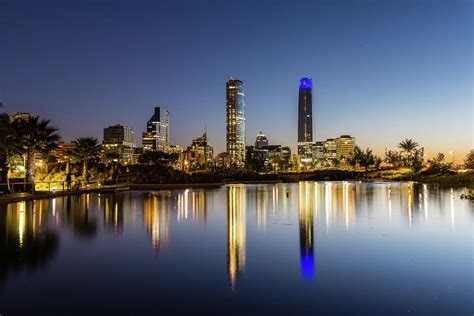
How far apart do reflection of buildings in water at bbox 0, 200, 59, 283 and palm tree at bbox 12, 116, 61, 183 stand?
1357cm

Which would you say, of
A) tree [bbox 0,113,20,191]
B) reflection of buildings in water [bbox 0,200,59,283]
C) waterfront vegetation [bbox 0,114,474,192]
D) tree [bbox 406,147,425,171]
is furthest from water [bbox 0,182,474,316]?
tree [bbox 406,147,425,171]

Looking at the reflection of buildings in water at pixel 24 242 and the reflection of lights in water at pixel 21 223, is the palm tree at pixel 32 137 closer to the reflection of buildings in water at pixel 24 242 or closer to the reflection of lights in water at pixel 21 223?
the reflection of lights in water at pixel 21 223

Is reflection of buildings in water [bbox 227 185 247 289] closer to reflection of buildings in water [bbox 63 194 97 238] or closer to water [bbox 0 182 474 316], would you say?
water [bbox 0 182 474 316]

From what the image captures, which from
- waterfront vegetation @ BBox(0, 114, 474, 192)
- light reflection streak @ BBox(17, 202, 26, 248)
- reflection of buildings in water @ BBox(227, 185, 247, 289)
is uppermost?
waterfront vegetation @ BBox(0, 114, 474, 192)

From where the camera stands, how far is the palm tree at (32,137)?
30781mm

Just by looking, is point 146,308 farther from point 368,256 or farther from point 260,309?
point 368,256

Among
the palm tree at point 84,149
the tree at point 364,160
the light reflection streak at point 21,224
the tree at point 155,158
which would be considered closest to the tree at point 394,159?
the tree at point 364,160

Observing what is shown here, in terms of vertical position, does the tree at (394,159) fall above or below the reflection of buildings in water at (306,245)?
above

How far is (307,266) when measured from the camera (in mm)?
9719

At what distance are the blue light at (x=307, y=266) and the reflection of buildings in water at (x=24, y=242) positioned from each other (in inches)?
240

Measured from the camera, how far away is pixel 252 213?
66.8 ft

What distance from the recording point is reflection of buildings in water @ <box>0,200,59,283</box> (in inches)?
373

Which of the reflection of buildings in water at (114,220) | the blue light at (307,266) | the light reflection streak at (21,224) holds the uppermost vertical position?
the light reflection streak at (21,224)

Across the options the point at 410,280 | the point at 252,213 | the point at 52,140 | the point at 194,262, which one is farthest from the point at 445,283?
the point at 52,140
